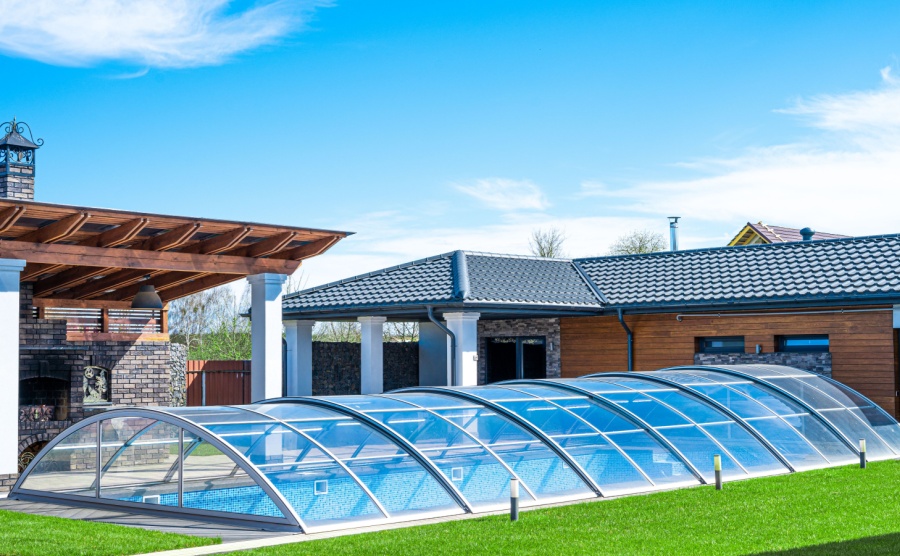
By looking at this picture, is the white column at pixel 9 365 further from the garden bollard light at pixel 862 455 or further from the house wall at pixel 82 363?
the garden bollard light at pixel 862 455

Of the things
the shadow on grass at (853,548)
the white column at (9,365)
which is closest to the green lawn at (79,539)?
the white column at (9,365)

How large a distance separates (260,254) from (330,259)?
3856 cm

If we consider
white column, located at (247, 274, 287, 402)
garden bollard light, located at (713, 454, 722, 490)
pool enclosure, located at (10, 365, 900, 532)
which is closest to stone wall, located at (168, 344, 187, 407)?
white column, located at (247, 274, 287, 402)

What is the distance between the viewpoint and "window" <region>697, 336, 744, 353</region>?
23.4 metres

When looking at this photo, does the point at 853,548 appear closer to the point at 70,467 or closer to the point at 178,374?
the point at 70,467

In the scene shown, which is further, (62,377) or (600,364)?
(600,364)

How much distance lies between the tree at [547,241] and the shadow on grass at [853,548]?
133ft

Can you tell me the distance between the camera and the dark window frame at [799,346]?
22094 mm

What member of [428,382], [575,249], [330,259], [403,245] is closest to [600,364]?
[428,382]

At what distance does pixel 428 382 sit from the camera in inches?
1175

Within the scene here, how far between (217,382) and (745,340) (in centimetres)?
1311

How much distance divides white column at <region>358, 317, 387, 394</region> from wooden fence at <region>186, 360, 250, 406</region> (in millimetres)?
4097

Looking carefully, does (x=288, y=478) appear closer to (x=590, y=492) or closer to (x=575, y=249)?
(x=590, y=492)

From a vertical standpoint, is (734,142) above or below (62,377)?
above
